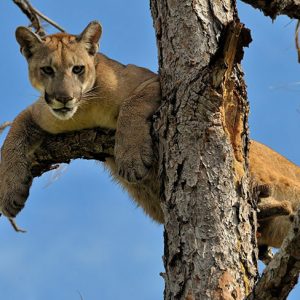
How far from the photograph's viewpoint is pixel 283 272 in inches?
103

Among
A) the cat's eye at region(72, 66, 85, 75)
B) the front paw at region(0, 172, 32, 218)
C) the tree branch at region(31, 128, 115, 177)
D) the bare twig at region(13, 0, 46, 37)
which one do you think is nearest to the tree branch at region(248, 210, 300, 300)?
the tree branch at region(31, 128, 115, 177)

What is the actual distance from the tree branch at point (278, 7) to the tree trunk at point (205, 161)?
27 centimetres

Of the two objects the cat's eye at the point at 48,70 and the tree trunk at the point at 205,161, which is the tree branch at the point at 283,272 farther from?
the cat's eye at the point at 48,70

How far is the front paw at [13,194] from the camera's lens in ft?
14.8

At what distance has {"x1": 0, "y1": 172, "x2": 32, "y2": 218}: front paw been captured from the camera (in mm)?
4504

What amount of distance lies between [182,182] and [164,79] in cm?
Answer: 88

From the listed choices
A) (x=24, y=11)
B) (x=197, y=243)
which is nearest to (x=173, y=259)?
(x=197, y=243)

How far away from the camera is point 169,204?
3578mm

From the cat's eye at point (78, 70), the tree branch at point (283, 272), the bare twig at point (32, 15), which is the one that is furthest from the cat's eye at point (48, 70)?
the tree branch at point (283, 272)

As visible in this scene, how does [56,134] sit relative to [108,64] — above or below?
below

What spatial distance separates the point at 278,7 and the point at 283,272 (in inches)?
68.6

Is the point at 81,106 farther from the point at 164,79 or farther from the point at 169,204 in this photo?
the point at 169,204

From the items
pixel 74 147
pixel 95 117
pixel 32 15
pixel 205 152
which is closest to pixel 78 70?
pixel 95 117

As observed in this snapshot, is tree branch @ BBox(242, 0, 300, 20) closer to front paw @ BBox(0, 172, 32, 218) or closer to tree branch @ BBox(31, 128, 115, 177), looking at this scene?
tree branch @ BBox(31, 128, 115, 177)
